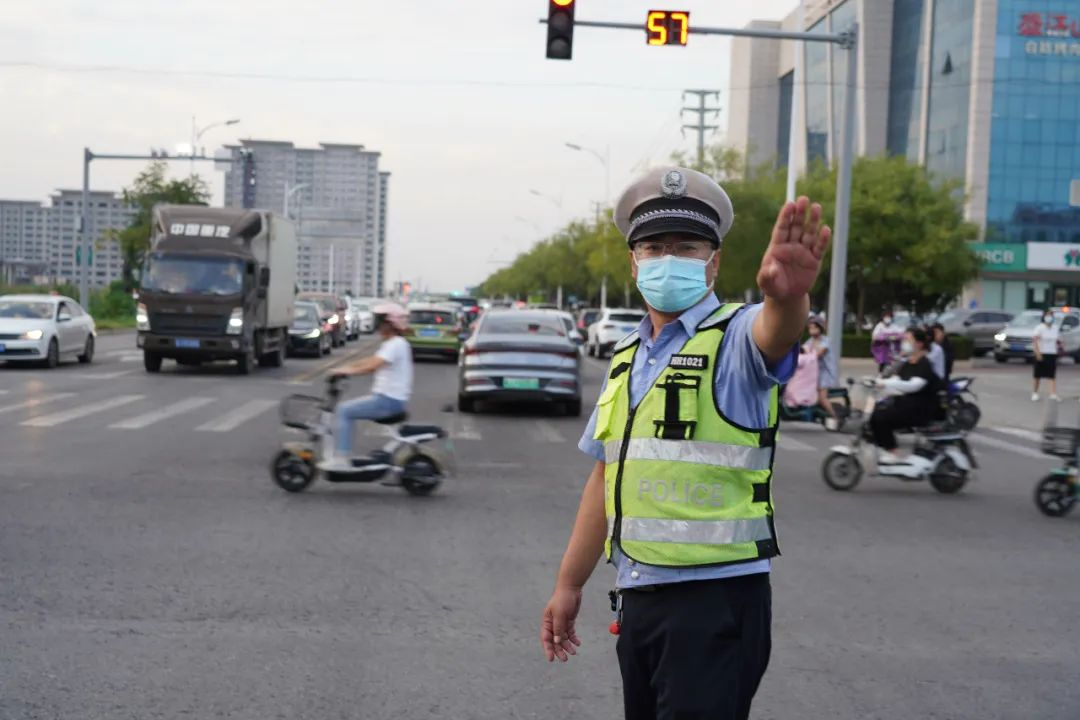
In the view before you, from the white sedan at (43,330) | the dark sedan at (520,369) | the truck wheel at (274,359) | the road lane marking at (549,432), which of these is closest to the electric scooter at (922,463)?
the road lane marking at (549,432)

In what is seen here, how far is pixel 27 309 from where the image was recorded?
1102 inches

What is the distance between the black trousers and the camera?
2.95 metres

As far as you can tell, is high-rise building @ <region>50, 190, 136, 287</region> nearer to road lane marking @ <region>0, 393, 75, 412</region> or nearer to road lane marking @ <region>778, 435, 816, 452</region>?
road lane marking @ <region>0, 393, 75, 412</region>

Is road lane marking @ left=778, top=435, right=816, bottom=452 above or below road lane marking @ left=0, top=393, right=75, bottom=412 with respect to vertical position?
below

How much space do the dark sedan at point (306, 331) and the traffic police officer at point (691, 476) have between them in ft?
112

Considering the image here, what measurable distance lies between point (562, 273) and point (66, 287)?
52.6 metres

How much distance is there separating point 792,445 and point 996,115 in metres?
58.6

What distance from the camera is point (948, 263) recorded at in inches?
1774

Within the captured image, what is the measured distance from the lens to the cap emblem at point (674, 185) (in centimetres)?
312

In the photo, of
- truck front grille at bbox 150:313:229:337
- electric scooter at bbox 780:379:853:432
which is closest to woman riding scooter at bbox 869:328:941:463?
electric scooter at bbox 780:379:853:432

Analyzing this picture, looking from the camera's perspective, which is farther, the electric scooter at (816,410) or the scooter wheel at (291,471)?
the electric scooter at (816,410)

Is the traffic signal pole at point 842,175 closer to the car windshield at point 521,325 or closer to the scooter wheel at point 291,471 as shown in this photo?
the car windshield at point 521,325

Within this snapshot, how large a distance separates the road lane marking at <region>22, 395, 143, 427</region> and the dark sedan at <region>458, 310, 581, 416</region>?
5.11m

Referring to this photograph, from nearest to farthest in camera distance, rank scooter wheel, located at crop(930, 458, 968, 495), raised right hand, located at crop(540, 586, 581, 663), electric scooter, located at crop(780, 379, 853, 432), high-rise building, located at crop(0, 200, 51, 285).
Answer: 1. raised right hand, located at crop(540, 586, 581, 663)
2. scooter wheel, located at crop(930, 458, 968, 495)
3. electric scooter, located at crop(780, 379, 853, 432)
4. high-rise building, located at crop(0, 200, 51, 285)
